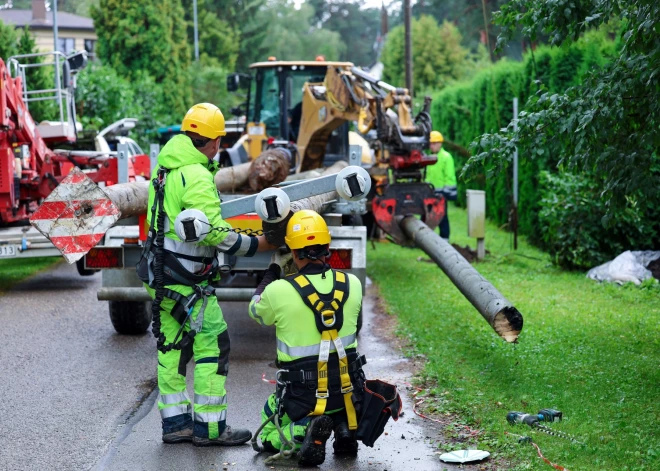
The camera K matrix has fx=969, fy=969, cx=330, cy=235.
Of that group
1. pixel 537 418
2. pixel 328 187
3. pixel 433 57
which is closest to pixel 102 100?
pixel 328 187

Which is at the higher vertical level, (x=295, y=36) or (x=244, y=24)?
(x=244, y=24)

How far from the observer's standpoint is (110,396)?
24.2 feet

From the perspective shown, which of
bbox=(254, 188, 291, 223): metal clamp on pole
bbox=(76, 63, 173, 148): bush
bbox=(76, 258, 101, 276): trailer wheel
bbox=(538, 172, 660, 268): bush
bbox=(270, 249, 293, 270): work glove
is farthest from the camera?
bbox=(76, 63, 173, 148): bush

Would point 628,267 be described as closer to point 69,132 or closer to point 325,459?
point 325,459

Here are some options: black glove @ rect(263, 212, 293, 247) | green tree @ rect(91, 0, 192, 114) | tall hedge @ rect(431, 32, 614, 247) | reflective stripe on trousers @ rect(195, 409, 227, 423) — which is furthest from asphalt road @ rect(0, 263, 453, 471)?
green tree @ rect(91, 0, 192, 114)

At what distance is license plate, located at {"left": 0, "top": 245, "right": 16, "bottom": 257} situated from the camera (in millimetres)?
11766

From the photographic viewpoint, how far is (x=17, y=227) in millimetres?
12172

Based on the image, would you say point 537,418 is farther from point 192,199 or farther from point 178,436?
point 192,199

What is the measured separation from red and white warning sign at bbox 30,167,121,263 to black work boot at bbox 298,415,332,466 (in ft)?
6.84

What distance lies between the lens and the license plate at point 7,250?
38.6 ft

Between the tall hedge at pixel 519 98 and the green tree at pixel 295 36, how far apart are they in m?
50.8

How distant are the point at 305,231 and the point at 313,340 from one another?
639mm

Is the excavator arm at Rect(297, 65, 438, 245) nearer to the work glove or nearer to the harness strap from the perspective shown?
the work glove

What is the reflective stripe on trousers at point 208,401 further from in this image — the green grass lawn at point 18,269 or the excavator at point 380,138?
the green grass lawn at point 18,269
